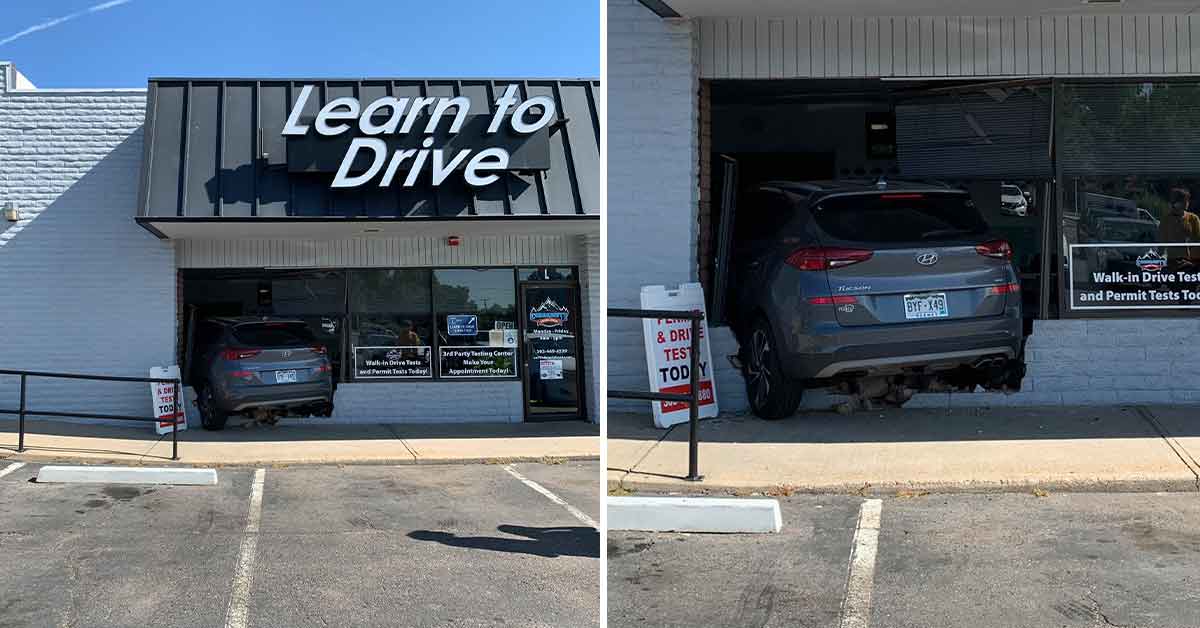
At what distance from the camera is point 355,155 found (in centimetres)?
984

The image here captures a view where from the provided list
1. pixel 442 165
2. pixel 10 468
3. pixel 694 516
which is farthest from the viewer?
pixel 442 165

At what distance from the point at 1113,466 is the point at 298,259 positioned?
728 centimetres

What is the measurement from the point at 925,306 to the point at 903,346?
0.88 feet

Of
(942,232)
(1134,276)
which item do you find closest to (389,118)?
(942,232)

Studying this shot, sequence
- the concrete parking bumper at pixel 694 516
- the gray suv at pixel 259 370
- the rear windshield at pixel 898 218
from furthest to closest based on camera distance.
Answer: the gray suv at pixel 259 370, the rear windshield at pixel 898 218, the concrete parking bumper at pixel 694 516

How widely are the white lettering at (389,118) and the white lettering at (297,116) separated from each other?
1.67 feet

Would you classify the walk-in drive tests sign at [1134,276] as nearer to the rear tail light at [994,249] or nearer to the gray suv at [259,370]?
the rear tail light at [994,249]

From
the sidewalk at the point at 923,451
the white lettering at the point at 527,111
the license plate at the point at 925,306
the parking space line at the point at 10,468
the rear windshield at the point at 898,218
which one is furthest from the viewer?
the white lettering at the point at 527,111

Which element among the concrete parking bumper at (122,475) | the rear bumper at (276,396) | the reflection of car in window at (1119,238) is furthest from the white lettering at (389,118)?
the reflection of car in window at (1119,238)

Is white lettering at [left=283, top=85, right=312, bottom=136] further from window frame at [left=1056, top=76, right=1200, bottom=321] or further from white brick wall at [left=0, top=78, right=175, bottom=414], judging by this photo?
window frame at [left=1056, top=76, right=1200, bottom=321]

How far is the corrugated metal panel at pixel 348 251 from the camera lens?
9156 mm

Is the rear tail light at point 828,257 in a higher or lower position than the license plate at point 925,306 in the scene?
higher

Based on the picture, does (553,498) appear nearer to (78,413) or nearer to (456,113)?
(78,413)

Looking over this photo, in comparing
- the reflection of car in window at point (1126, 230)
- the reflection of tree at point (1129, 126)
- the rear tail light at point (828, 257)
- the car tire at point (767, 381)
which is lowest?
the car tire at point (767, 381)
